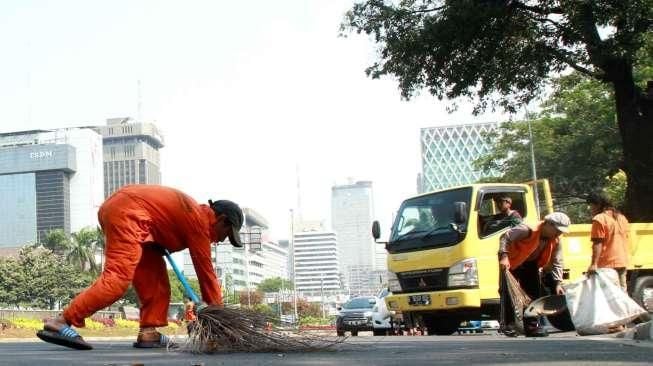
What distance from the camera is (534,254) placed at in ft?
31.8

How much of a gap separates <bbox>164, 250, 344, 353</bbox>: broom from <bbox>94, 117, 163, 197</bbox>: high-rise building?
184m

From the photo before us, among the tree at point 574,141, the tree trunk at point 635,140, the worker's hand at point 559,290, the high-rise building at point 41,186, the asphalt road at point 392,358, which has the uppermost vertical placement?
the high-rise building at point 41,186

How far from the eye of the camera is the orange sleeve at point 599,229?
9.89 metres

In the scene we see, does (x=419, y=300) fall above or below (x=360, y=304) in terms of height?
above

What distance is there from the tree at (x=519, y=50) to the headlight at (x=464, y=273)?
5096 mm

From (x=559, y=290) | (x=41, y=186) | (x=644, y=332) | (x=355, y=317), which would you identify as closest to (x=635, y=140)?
(x=559, y=290)

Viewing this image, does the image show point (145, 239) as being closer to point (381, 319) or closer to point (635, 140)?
point (635, 140)

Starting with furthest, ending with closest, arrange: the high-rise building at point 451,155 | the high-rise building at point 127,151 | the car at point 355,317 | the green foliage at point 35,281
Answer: the high-rise building at point 127,151, the high-rise building at point 451,155, the green foliage at point 35,281, the car at point 355,317

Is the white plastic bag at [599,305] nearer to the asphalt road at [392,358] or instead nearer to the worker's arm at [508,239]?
the worker's arm at [508,239]

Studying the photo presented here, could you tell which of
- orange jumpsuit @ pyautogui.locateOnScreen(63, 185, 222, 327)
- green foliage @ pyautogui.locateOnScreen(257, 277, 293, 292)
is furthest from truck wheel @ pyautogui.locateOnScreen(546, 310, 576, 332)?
green foliage @ pyautogui.locateOnScreen(257, 277, 293, 292)

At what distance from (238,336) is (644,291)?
7.99 meters

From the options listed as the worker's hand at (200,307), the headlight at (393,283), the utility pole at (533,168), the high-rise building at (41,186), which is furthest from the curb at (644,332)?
the high-rise building at (41,186)

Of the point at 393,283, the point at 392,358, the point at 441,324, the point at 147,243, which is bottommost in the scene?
the point at 441,324

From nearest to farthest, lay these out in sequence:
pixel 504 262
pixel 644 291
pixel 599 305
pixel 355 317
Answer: pixel 599 305 → pixel 504 262 → pixel 644 291 → pixel 355 317
